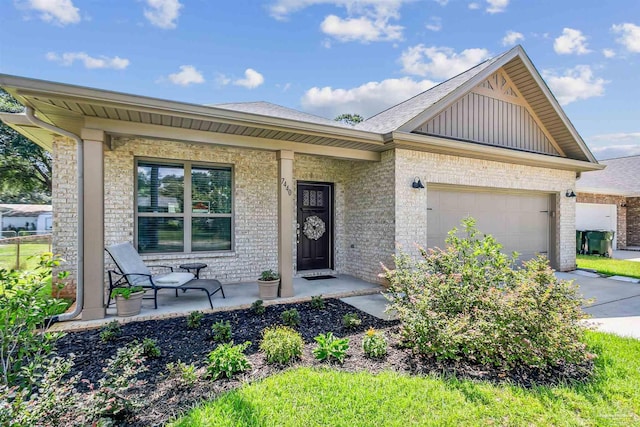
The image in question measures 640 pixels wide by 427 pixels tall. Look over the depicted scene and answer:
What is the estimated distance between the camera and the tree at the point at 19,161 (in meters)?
13.6

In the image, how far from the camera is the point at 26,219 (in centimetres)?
2597

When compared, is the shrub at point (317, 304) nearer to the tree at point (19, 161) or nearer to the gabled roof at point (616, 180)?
the gabled roof at point (616, 180)

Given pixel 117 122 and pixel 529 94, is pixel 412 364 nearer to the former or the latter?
pixel 117 122

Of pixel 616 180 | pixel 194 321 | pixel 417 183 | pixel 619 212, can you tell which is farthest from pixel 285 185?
pixel 616 180

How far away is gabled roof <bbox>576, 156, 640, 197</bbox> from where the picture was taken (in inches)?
535

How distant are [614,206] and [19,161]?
27.0 meters

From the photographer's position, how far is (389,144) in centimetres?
616

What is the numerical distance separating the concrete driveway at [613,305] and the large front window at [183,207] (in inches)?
244

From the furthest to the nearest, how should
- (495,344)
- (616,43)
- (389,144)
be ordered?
(616,43), (389,144), (495,344)

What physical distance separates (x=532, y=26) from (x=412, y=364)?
8486mm

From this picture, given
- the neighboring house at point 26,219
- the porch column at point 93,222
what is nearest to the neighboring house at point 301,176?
the porch column at point 93,222

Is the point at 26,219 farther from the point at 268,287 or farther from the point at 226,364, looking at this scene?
the point at 226,364

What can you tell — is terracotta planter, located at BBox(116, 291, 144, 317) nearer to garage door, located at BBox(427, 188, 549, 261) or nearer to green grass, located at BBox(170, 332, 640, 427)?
green grass, located at BBox(170, 332, 640, 427)

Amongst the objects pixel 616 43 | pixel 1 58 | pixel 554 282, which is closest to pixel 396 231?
pixel 554 282
